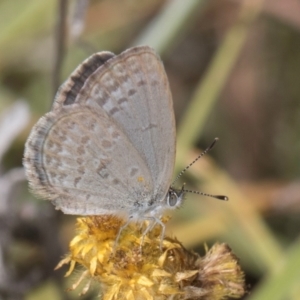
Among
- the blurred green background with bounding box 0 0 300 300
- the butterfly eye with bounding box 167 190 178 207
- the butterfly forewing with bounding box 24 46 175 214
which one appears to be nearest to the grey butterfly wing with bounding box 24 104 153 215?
the butterfly forewing with bounding box 24 46 175 214

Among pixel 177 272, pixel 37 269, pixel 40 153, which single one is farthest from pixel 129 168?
pixel 37 269

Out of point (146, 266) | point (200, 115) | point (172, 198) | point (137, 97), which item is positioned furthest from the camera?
point (200, 115)

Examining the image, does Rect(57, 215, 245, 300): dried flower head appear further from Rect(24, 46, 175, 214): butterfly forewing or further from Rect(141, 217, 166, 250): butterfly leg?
Rect(24, 46, 175, 214): butterfly forewing

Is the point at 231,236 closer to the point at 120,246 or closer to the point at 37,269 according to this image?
the point at 37,269

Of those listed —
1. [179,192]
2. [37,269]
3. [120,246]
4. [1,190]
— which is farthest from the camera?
[37,269]

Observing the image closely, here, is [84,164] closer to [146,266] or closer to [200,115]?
[146,266]

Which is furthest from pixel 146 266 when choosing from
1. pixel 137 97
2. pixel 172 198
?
pixel 137 97
